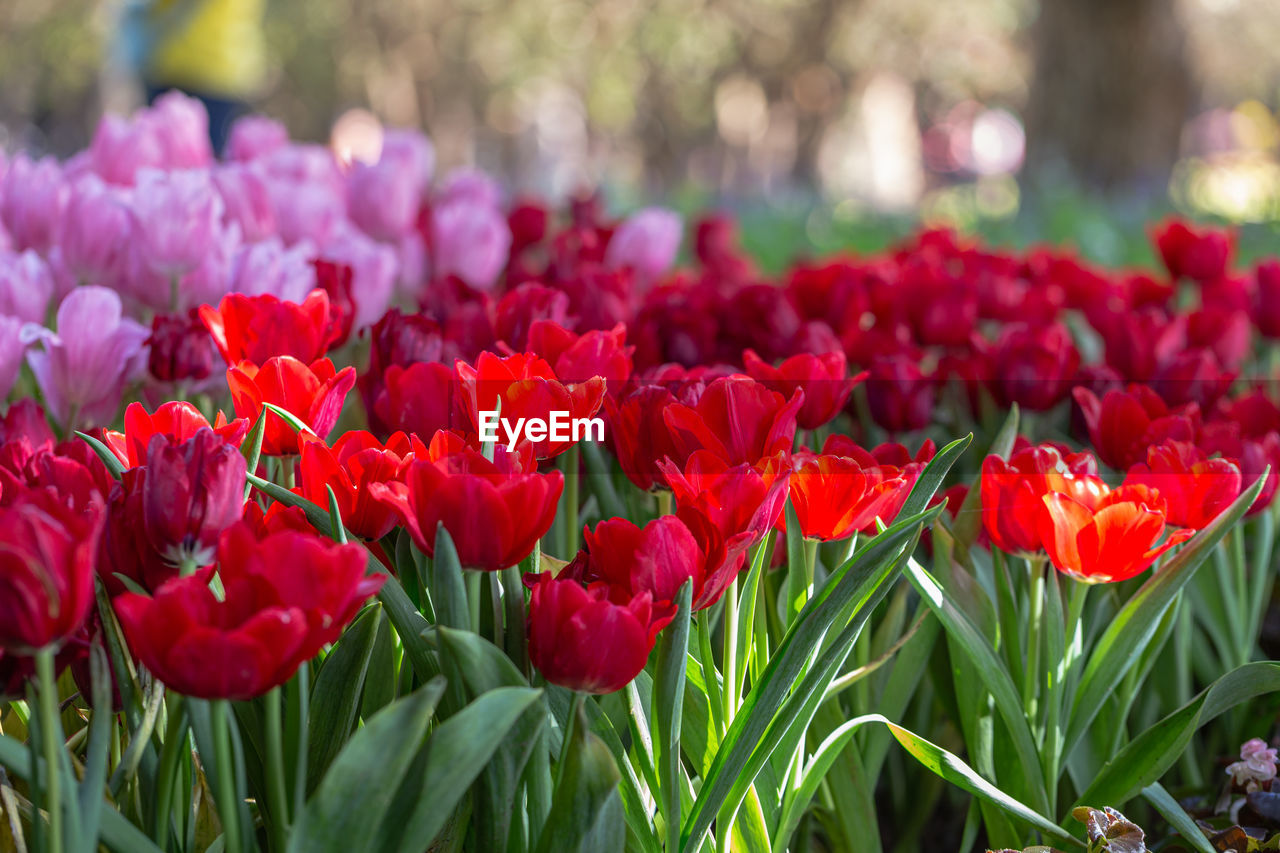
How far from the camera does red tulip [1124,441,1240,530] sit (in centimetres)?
99

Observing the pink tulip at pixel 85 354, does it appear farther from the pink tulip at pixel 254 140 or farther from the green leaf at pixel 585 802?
the pink tulip at pixel 254 140

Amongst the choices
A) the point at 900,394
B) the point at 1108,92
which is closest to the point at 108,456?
the point at 900,394

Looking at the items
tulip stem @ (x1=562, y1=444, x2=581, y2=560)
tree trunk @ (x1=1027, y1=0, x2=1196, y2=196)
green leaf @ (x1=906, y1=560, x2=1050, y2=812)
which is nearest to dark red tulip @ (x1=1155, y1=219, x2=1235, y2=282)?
green leaf @ (x1=906, y1=560, x2=1050, y2=812)

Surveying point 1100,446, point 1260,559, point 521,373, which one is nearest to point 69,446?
point 521,373

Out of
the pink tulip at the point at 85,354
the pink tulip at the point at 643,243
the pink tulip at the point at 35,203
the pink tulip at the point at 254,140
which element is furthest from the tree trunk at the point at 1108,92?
the pink tulip at the point at 85,354

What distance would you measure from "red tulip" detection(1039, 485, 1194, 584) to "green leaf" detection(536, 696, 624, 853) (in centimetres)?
33

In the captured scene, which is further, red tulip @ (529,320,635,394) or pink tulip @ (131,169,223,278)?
pink tulip @ (131,169,223,278)

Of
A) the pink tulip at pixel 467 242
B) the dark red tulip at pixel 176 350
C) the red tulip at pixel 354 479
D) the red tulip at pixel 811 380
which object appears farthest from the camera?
the pink tulip at pixel 467 242

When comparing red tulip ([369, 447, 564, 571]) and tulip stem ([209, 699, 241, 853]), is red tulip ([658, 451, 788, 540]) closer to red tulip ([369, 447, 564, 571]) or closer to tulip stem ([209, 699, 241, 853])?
red tulip ([369, 447, 564, 571])

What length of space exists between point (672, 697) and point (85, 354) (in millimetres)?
757

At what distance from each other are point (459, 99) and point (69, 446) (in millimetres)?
25765

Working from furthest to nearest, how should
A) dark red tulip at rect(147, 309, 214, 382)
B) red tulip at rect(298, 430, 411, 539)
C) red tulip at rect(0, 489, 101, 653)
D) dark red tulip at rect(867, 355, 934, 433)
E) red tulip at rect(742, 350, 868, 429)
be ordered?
dark red tulip at rect(867, 355, 934, 433), dark red tulip at rect(147, 309, 214, 382), red tulip at rect(742, 350, 868, 429), red tulip at rect(298, 430, 411, 539), red tulip at rect(0, 489, 101, 653)

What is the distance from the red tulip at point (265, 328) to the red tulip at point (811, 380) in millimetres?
395

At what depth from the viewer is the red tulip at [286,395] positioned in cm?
91
